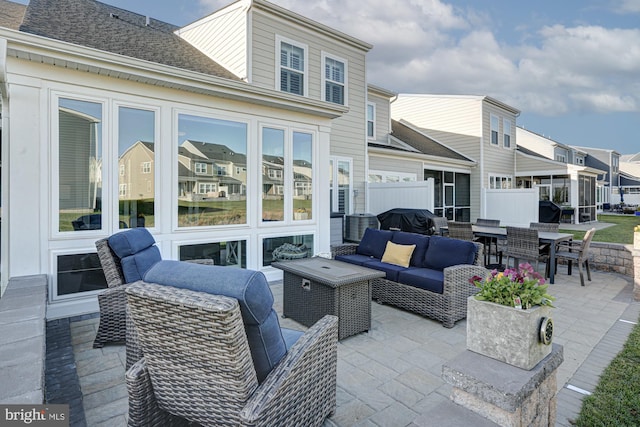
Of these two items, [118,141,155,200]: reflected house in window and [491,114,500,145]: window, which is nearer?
[118,141,155,200]: reflected house in window

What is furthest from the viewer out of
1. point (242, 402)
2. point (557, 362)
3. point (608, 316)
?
point (608, 316)

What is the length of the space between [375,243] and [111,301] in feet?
12.4

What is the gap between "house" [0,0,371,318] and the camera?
3891 mm

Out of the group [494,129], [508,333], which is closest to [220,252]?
[508,333]

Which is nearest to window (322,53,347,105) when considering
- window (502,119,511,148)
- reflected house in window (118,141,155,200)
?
reflected house in window (118,141,155,200)

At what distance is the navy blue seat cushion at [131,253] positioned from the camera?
3.26 m

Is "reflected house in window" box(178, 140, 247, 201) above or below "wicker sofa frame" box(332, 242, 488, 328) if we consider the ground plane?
above

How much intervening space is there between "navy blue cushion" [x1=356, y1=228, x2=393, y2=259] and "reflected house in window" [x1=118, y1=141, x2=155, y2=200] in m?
3.41

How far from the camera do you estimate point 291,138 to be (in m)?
6.15

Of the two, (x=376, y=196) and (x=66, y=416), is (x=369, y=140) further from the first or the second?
(x=66, y=416)

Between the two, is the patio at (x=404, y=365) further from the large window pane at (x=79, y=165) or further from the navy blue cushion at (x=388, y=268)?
the large window pane at (x=79, y=165)

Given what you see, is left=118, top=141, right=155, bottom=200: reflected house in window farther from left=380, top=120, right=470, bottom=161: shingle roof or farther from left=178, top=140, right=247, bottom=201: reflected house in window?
left=380, top=120, right=470, bottom=161: shingle roof

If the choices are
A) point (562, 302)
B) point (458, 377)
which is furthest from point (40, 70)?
point (562, 302)

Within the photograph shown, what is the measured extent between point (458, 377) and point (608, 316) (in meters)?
4.23
